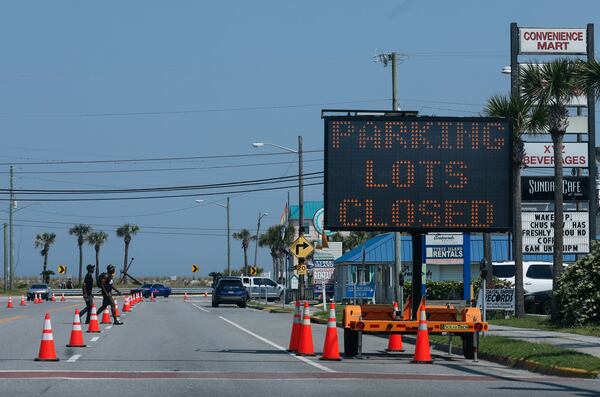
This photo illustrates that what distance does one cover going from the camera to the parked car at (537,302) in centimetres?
3844

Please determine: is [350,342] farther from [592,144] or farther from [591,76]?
[592,144]

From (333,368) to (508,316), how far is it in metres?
18.0

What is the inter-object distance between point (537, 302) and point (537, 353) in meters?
19.9

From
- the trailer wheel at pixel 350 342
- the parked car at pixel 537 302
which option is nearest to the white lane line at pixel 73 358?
the trailer wheel at pixel 350 342

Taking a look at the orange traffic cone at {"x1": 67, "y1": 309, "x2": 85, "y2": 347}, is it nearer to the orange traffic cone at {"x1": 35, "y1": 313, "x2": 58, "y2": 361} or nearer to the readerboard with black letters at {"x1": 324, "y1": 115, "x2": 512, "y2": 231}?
the orange traffic cone at {"x1": 35, "y1": 313, "x2": 58, "y2": 361}

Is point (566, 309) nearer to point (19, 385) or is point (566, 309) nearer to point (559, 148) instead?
point (559, 148)

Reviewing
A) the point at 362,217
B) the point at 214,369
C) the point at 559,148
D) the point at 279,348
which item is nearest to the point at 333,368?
the point at 214,369

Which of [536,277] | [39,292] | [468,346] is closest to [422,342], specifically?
[468,346]

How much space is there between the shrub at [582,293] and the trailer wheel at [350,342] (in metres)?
9.86

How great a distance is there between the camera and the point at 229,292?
2233 inches

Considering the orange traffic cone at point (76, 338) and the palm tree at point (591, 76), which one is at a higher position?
the palm tree at point (591, 76)

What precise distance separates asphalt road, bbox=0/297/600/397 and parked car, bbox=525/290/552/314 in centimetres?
1419

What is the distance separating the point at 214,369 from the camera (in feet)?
55.8

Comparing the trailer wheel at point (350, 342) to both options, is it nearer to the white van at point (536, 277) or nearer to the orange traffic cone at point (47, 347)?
the orange traffic cone at point (47, 347)
